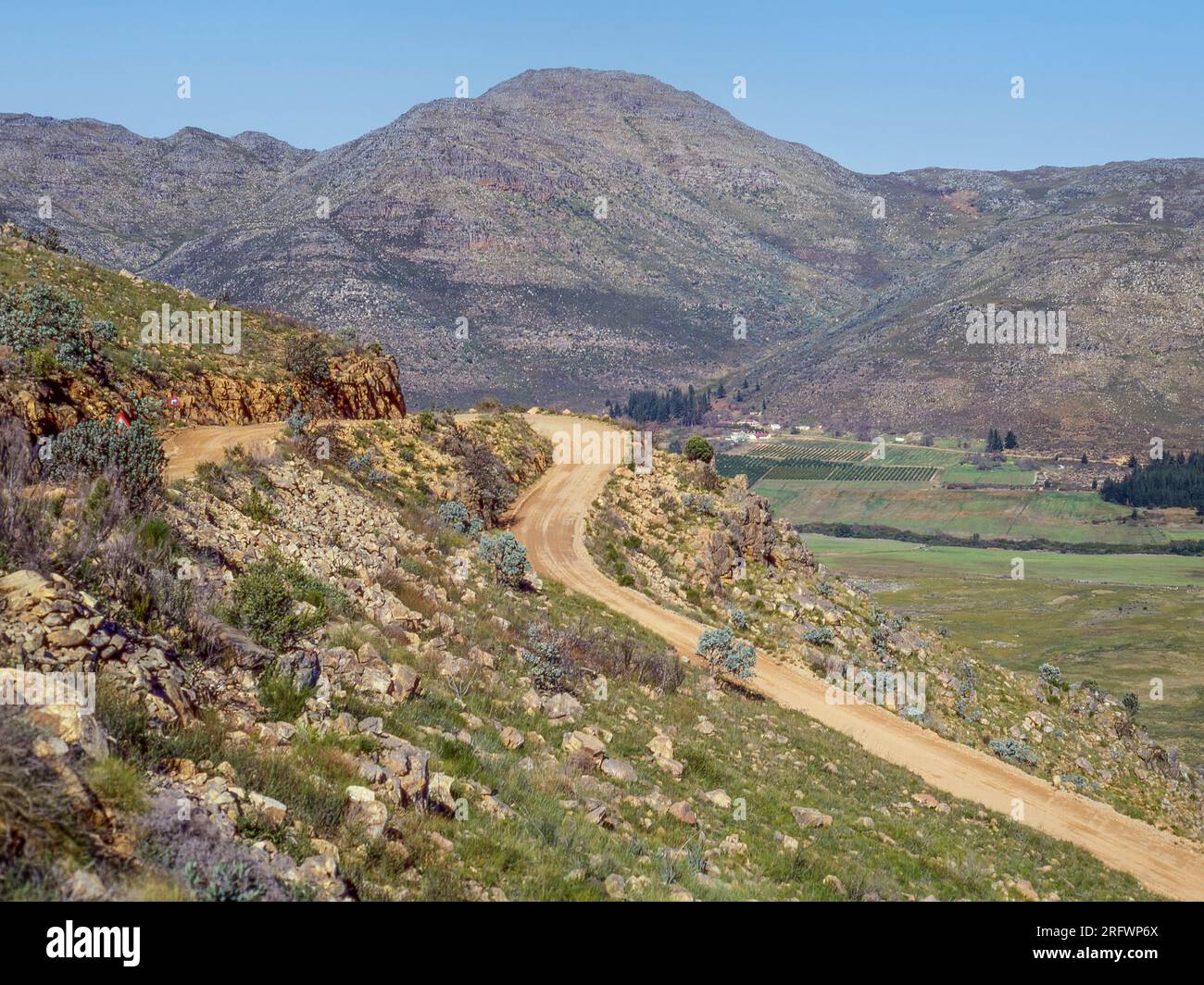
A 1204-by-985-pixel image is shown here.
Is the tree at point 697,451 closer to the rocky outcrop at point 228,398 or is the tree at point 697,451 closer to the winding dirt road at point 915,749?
the winding dirt road at point 915,749

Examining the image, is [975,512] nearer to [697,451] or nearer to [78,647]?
[697,451]

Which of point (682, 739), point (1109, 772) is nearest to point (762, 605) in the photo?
point (1109, 772)

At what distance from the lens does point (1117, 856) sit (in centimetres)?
1770

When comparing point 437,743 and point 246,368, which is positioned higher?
point 246,368

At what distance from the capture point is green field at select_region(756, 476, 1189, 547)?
126 meters

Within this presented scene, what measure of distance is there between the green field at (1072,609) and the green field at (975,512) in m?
7.84

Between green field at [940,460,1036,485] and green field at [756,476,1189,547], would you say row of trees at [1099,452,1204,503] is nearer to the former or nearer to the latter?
green field at [756,476,1189,547]

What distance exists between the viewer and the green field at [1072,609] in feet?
209

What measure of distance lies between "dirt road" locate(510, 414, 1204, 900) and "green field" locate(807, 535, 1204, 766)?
30.6m

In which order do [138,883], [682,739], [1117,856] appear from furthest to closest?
[1117,856]
[682,739]
[138,883]

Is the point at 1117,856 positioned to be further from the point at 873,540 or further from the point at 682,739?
the point at 873,540

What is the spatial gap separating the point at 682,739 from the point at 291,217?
204 metres

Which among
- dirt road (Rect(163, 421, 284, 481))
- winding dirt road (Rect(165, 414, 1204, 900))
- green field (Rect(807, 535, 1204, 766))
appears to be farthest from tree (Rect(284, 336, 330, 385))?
green field (Rect(807, 535, 1204, 766))

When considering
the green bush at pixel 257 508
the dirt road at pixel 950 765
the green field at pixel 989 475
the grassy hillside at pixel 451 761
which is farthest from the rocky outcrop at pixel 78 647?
the green field at pixel 989 475
